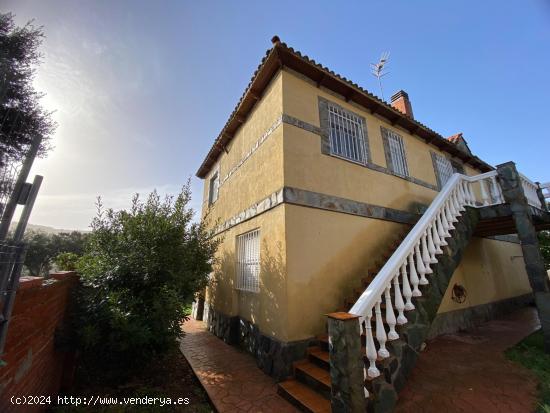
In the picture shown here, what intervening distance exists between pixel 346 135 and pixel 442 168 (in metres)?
5.27

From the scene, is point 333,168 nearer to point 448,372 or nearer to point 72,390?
point 448,372

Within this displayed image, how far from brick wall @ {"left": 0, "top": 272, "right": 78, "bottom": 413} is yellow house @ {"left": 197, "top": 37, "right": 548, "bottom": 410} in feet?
10.9

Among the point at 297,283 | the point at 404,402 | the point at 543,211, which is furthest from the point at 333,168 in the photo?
the point at 543,211

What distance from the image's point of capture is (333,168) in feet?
19.1

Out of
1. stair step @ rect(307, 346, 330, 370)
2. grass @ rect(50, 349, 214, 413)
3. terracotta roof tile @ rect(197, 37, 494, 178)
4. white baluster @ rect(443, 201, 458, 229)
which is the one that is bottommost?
grass @ rect(50, 349, 214, 413)

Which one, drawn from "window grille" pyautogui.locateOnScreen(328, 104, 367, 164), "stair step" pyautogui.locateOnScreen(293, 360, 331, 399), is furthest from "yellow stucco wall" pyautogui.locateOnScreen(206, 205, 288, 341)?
"window grille" pyautogui.locateOnScreen(328, 104, 367, 164)

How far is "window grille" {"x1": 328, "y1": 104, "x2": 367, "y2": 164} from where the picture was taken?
6.29 metres

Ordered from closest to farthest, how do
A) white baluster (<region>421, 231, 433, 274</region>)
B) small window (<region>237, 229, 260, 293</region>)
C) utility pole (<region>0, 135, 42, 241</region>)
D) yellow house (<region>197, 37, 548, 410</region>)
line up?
utility pole (<region>0, 135, 42, 241</region>) < white baluster (<region>421, 231, 433, 274</region>) < yellow house (<region>197, 37, 548, 410</region>) < small window (<region>237, 229, 260, 293</region>)

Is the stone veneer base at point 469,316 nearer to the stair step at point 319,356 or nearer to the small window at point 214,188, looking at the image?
the stair step at point 319,356

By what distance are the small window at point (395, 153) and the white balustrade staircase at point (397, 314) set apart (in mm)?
2128

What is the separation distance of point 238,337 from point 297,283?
2985 millimetres

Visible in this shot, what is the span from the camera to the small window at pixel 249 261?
Result: 5897 mm

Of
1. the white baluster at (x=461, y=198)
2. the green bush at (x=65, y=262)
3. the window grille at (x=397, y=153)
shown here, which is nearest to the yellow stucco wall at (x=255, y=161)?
the window grille at (x=397, y=153)

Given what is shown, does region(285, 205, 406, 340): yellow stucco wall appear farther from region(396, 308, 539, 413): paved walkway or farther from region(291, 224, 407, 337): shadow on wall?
region(396, 308, 539, 413): paved walkway
